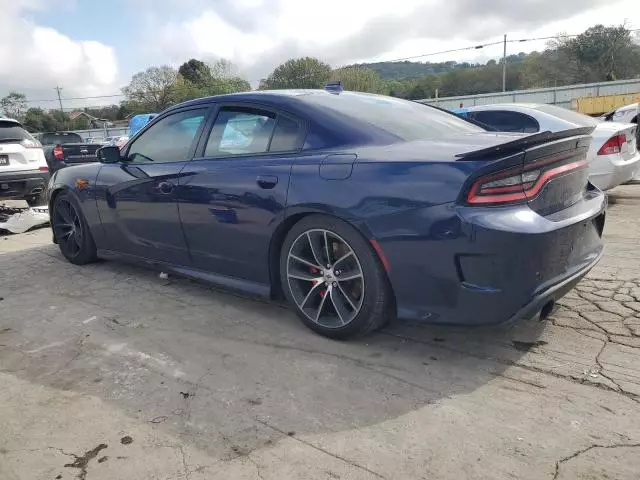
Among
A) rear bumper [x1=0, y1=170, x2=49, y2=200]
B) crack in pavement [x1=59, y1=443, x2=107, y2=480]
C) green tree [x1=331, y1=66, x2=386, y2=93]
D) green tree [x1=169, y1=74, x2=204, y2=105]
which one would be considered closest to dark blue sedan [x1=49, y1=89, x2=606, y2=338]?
crack in pavement [x1=59, y1=443, x2=107, y2=480]

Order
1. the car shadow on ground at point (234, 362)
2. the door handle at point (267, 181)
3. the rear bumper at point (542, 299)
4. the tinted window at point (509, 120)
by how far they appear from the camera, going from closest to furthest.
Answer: the car shadow on ground at point (234, 362) → the rear bumper at point (542, 299) → the door handle at point (267, 181) → the tinted window at point (509, 120)

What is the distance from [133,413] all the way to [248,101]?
6.87ft

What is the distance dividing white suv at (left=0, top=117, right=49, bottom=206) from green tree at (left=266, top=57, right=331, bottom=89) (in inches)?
2512

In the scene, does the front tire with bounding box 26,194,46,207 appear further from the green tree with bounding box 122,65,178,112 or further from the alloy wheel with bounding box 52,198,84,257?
the green tree with bounding box 122,65,178,112

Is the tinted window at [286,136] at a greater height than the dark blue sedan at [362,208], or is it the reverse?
the tinted window at [286,136]

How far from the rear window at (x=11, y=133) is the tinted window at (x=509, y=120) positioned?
6941mm

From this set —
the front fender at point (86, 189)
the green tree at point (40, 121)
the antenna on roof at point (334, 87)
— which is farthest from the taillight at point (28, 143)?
the green tree at point (40, 121)

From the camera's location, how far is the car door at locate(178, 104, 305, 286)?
10.5ft

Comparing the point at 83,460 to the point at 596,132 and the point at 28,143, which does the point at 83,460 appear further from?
the point at 28,143

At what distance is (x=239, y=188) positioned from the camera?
3.33 metres

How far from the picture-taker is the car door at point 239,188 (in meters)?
3.20

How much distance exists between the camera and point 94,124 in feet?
220

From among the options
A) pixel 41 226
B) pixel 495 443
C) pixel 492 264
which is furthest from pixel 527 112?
pixel 41 226

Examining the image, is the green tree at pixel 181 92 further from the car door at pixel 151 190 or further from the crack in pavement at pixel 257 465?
the crack in pavement at pixel 257 465
